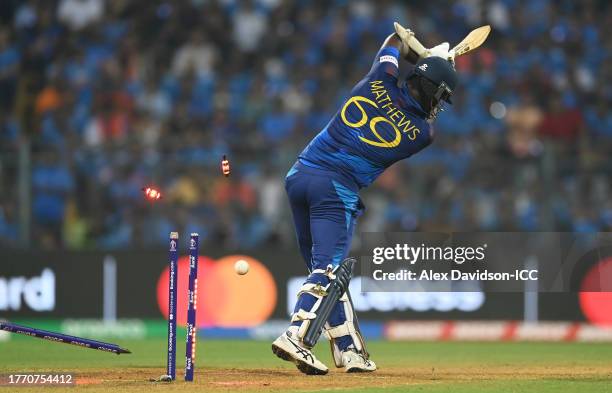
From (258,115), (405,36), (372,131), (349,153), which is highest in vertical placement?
(258,115)

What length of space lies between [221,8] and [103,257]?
522 cm

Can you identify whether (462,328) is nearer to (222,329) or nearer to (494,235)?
(494,235)

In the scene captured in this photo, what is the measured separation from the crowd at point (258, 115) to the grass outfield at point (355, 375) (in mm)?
1796

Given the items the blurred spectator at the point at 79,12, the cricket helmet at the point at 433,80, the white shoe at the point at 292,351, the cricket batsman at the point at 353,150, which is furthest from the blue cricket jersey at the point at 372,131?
the blurred spectator at the point at 79,12

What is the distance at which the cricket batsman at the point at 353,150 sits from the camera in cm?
898

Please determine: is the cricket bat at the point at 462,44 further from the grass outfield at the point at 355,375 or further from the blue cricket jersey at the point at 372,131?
the grass outfield at the point at 355,375

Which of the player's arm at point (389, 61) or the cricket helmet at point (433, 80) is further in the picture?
the player's arm at point (389, 61)

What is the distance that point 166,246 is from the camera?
15984 millimetres

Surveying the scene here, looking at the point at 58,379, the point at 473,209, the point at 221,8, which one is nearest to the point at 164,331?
the point at 473,209

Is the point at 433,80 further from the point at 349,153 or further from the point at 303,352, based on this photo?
the point at 303,352

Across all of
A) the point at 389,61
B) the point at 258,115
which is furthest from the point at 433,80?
the point at 258,115

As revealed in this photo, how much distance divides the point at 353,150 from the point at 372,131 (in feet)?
0.64

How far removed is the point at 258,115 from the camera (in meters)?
17.7

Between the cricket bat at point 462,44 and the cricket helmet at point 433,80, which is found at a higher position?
the cricket bat at point 462,44
